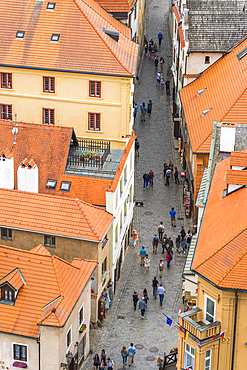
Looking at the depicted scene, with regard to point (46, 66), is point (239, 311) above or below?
below

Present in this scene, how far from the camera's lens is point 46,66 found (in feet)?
289

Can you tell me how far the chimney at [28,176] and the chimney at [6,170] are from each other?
645mm

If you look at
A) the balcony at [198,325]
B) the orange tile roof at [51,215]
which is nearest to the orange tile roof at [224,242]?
the balcony at [198,325]

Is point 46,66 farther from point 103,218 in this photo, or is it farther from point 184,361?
point 184,361

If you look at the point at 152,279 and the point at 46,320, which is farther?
the point at 152,279

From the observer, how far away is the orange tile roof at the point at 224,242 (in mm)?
54406

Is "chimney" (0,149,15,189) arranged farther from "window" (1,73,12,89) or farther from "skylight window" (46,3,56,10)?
"skylight window" (46,3,56,10)

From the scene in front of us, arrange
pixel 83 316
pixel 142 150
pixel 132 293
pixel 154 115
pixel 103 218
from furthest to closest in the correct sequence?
pixel 154 115
pixel 142 150
pixel 132 293
pixel 103 218
pixel 83 316

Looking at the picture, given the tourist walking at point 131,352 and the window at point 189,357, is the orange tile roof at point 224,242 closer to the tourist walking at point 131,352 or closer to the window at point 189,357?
the window at point 189,357

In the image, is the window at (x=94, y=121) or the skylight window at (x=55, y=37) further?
the window at (x=94, y=121)

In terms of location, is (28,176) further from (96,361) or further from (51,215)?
(96,361)

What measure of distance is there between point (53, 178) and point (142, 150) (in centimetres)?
2881

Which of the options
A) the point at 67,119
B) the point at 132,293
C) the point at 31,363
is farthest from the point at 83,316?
the point at 67,119

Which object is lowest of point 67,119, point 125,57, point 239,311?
point 239,311
